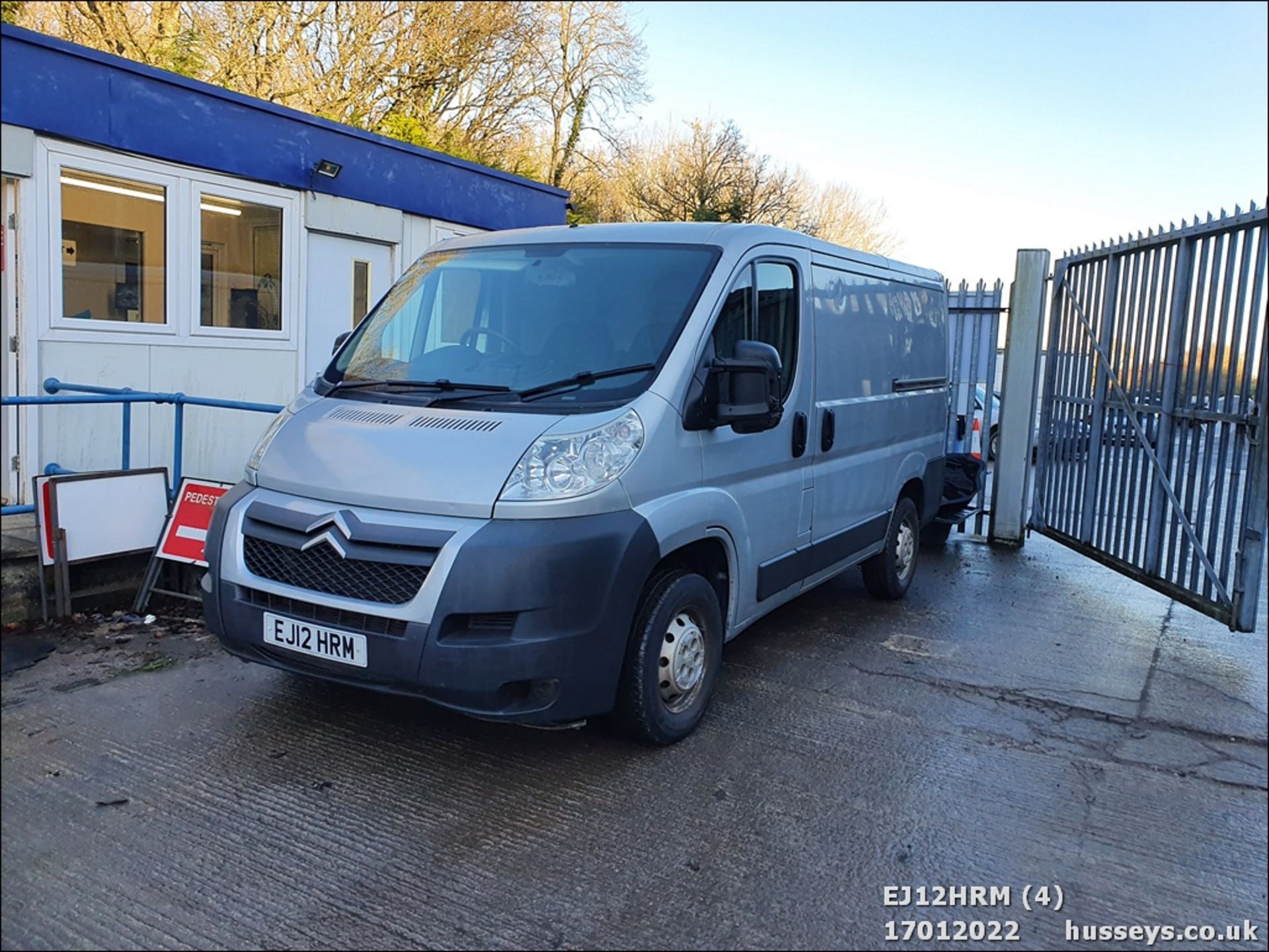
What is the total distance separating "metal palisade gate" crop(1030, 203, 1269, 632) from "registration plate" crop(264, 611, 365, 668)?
4.89m

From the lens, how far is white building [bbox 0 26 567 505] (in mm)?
6609

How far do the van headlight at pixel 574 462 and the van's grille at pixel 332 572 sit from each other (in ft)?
1.55

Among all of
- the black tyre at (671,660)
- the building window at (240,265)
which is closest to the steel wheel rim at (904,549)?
the black tyre at (671,660)

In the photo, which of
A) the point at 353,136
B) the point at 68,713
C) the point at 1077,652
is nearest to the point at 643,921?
the point at 68,713

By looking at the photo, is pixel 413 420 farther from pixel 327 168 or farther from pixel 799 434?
pixel 327 168

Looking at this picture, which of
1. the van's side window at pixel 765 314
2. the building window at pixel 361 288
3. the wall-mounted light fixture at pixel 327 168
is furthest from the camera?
the building window at pixel 361 288

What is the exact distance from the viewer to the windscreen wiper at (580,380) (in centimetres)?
411

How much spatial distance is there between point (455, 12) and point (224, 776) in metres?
22.9

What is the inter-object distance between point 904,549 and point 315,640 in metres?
4.47

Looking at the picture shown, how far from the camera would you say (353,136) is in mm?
8758

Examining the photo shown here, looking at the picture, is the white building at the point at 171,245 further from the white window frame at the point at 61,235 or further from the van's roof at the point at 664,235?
the van's roof at the point at 664,235

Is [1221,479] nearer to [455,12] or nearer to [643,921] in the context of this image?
[643,921]

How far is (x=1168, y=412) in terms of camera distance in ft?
21.2

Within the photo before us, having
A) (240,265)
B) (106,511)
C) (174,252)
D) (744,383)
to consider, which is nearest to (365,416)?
(744,383)
